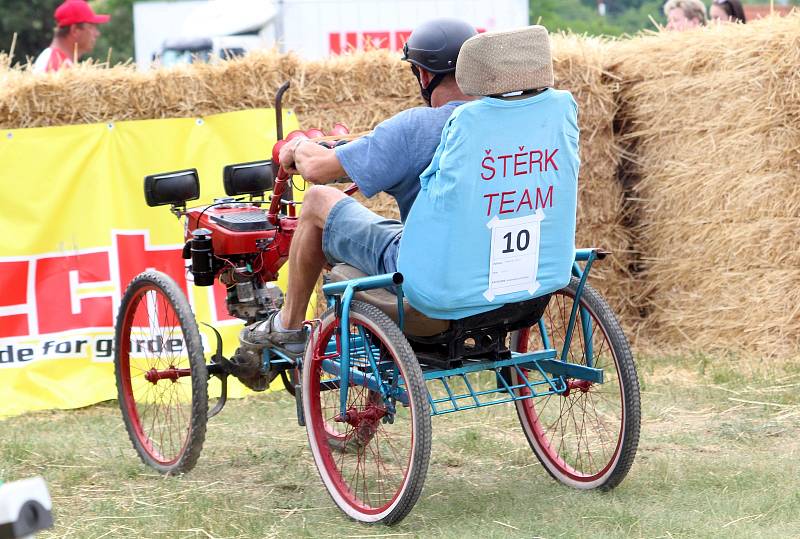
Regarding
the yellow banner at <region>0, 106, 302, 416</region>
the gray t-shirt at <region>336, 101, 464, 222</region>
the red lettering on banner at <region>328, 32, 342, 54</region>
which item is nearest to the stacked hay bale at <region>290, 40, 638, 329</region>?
the yellow banner at <region>0, 106, 302, 416</region>

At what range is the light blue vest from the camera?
13.7 ft

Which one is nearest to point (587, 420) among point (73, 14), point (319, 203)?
point (319, 203)

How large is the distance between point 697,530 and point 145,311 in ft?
9.13

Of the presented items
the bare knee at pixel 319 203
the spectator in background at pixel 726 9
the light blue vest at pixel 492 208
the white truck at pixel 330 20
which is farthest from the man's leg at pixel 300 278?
the white truck at pixel 330 20

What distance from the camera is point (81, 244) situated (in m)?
6.83

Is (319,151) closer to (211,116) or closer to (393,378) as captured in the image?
(393,378)

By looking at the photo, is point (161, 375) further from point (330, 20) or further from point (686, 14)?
point (330, 20)

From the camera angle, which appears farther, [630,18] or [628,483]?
[630,18]

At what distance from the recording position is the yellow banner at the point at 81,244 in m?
6.71

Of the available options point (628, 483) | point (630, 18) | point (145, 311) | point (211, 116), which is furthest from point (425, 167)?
point (630, 18)

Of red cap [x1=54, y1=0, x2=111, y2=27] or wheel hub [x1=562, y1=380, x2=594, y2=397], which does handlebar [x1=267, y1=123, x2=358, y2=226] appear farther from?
red cap [x1=54, y1=0, x2=111, y2=27]

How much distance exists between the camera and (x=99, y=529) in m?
4.61

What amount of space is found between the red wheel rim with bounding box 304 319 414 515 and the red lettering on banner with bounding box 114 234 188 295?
6.70ft

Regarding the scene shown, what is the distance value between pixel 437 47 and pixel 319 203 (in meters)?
0.72
